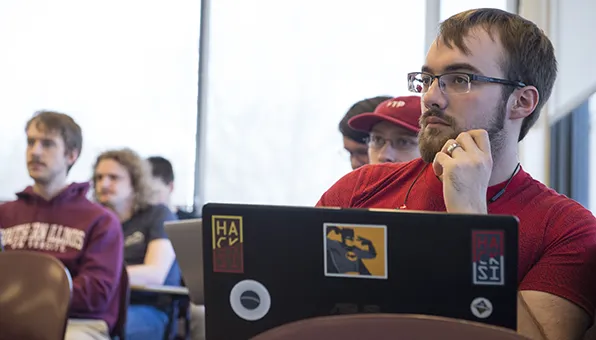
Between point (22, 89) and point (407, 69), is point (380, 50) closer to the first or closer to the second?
point (407, 69)

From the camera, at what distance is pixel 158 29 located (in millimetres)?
5074

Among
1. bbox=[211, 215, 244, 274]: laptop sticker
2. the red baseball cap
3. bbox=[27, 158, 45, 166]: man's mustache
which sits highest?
the red baseball cap

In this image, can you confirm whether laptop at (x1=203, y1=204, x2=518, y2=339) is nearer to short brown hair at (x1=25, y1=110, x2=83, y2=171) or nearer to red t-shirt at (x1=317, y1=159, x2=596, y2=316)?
red t-shirt at (x1=317, y1=159, x2=596, y2=316)

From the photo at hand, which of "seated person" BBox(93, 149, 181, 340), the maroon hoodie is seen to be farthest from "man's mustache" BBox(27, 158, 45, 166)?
"seated person" BBox(93, 149, 181, 340)

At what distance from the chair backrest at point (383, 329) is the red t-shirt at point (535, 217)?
0.63 metres

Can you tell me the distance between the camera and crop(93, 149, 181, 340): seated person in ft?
10.7

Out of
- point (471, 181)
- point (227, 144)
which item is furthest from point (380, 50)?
point (471, 181)

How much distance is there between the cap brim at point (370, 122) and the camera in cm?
212

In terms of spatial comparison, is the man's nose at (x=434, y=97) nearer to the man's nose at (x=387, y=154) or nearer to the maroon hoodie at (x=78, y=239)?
the man's nose at (x=387, y=154)

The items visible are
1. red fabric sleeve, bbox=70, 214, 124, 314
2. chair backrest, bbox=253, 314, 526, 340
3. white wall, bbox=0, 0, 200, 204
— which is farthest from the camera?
white wall, bbox=0, 0, 200, 204

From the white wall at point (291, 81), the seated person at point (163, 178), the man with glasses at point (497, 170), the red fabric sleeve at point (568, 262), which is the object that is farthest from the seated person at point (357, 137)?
the white wall at point (291, 81)

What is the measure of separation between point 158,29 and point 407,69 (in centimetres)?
175

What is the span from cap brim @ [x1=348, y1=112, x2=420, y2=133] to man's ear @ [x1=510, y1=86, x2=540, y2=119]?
1.92 feet

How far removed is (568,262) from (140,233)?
2.69 metres
